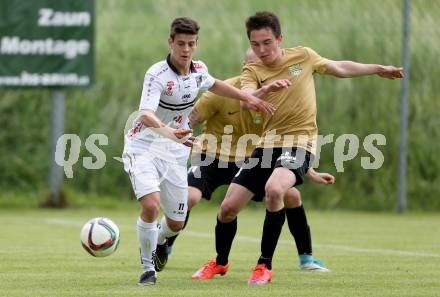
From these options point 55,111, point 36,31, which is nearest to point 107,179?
point 55,111

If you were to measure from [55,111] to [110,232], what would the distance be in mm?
9952

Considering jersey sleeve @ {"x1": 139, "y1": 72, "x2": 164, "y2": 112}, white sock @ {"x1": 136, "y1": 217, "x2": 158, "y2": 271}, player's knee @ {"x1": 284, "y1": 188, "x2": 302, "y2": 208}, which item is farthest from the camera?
player's knee @ {"x1": 284, "y1": 188, "x2": 302, "y2": 208}

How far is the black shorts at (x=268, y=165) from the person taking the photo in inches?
358

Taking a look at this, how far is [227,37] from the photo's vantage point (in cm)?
2269

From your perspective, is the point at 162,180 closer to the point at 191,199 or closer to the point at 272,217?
the point at 272,217

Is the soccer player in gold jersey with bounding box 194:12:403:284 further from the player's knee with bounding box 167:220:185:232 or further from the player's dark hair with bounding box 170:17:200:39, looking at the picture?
the player's dark hair with bounding box 170:17:200:39

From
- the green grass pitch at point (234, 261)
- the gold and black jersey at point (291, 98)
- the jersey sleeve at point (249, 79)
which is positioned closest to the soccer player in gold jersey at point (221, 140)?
the green grass pitch at point (234, 261)

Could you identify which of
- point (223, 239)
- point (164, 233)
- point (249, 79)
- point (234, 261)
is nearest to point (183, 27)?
point (249, 79)

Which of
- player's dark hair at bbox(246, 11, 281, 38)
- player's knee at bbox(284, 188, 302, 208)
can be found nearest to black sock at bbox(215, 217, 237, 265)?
player's knee at bbox(284, 188, 302, 208)

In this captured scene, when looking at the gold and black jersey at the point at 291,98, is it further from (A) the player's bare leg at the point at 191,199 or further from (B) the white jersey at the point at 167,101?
(A) the player's bare leg at the point at 191,199

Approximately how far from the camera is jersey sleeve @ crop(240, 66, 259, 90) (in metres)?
9.32

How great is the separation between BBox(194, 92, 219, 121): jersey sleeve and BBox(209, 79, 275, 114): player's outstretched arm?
1.74m

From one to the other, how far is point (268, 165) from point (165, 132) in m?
1.29

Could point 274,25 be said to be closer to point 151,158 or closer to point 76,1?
point 151,158
